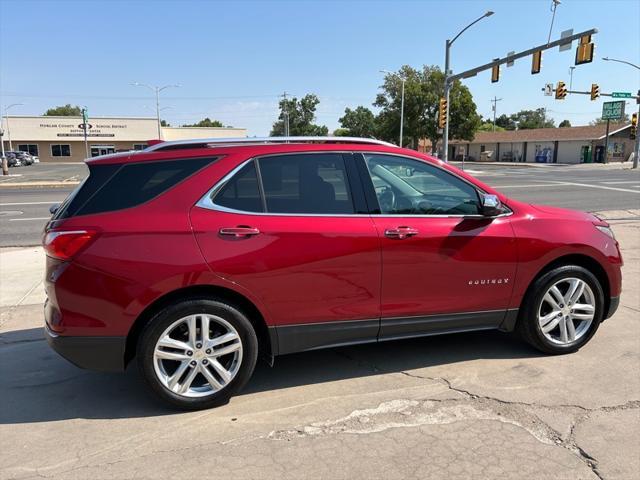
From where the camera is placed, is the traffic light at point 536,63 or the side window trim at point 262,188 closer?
the side window trim at point 262,188

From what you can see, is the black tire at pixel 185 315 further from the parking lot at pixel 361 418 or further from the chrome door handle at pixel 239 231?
the chrome door handle at pixel 239 231

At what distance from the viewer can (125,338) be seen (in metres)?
3.22

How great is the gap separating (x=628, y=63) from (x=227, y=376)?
146 feet

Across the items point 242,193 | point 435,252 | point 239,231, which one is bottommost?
point 435,252

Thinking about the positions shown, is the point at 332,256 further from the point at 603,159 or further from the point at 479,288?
the point at 603,159

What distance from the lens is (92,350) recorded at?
3.21m

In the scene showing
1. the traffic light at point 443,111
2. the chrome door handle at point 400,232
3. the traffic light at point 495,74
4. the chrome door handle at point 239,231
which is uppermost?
the traffic light at point 495,74

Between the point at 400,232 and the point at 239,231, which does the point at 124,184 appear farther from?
the point at 400,232

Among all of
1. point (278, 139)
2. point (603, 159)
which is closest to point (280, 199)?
point (278, 139)

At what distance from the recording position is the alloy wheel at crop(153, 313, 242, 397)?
129 inches

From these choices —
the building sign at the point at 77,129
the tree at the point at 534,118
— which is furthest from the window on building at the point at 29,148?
the tree at the point at 534,118

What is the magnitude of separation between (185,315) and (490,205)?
2283 millimetres

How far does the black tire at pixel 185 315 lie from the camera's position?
10.6ft

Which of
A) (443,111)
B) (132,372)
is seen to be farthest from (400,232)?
(443,111)
